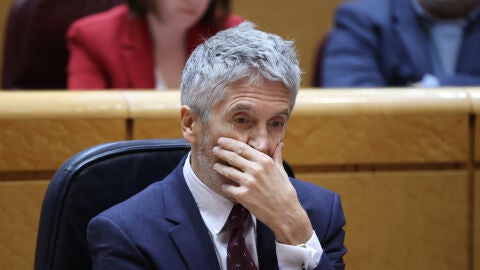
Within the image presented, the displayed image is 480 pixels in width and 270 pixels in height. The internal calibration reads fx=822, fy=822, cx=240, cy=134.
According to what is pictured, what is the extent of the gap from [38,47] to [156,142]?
123 centimetres

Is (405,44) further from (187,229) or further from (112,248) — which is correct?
(112,248)

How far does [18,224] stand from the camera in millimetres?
1747

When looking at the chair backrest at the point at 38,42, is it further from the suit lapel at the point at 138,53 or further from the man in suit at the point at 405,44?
the man in suit at the point at 405,44

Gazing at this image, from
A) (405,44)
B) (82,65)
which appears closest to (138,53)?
(82,65)

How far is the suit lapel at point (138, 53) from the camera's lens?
2.44m

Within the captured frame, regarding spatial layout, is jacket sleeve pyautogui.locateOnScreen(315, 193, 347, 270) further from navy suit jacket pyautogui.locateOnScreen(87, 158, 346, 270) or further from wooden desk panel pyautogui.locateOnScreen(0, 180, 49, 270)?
wooden desk panel pyautogui.locateOnScreen(0, 180, 49, 270)

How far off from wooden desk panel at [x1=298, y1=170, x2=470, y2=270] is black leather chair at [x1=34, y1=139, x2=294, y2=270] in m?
0.53

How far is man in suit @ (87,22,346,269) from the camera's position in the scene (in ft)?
4.22

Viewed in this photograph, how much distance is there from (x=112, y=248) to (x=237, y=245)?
0.20 m

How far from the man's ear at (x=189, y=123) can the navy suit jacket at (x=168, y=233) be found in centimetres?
→ 7

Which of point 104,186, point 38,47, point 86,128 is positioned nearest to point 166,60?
point 38,47

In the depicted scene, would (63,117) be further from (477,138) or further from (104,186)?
(477,138)

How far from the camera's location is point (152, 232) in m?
1.30

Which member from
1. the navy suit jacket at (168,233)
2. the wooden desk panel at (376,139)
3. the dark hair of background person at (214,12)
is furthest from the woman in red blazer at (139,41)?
the navy suit jacket at (168,233)
